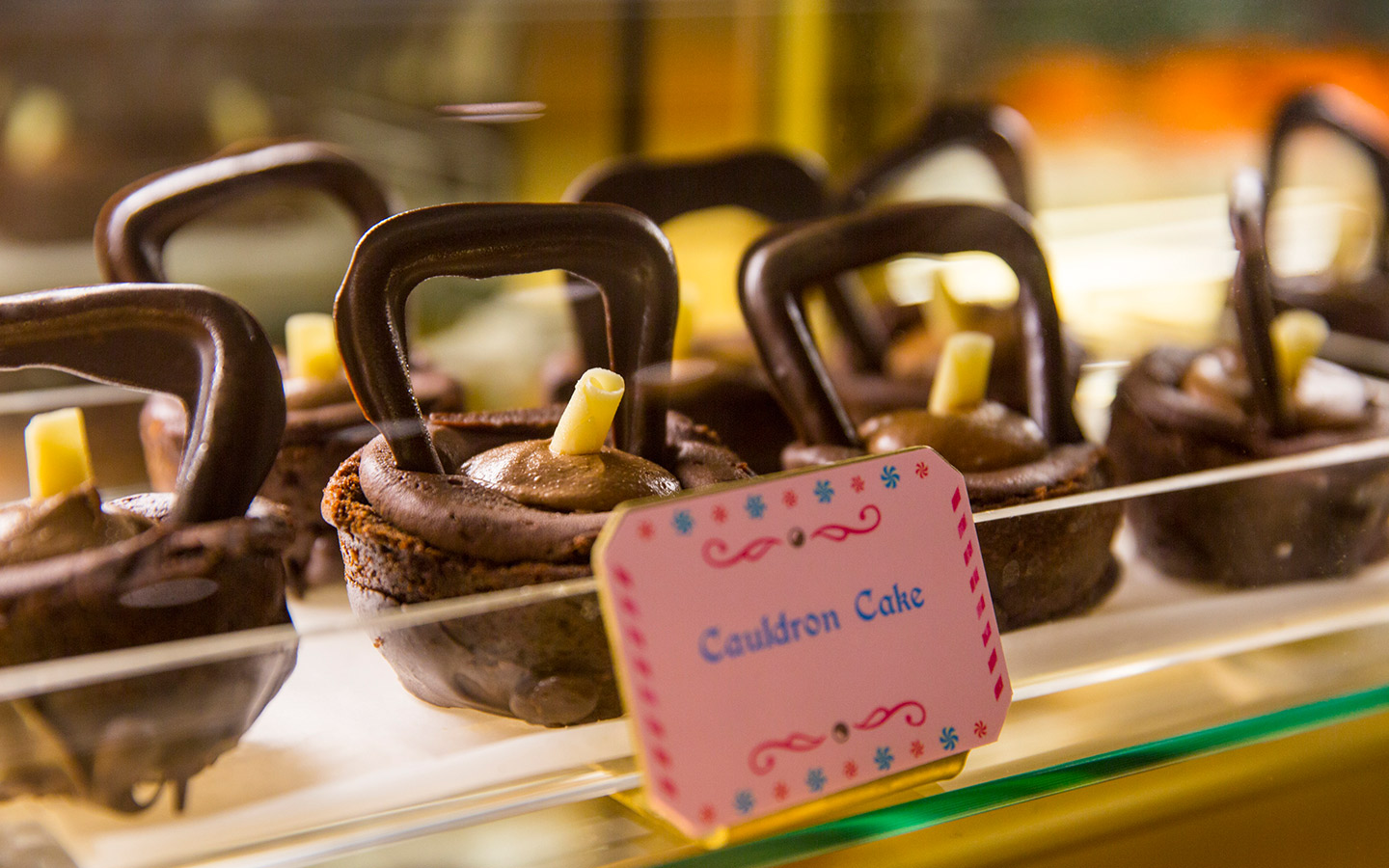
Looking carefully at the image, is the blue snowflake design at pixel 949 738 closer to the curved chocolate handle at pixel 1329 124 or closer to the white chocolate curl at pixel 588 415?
the white chocolate curl at pixel 588 415

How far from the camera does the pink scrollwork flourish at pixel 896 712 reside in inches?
24.8

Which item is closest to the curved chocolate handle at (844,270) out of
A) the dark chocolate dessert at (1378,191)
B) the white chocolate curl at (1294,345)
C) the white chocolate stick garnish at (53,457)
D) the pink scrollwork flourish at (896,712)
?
the white chocolate curl at (1294,345)

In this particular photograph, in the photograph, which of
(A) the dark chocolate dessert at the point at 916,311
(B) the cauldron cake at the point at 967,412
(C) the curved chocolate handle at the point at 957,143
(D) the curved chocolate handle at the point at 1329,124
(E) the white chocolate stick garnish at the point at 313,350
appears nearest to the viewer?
(B) the cauldron cake at the point at 967,412

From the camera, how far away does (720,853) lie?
2.16 feet

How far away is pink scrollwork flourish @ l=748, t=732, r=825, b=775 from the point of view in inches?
23.5

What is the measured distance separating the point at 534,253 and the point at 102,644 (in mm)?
339

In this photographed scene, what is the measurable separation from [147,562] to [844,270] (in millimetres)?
568

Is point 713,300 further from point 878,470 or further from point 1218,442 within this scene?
point 878,470

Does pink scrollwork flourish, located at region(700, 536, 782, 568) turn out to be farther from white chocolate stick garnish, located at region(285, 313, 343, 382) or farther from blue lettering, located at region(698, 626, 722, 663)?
white chocolate stick garnish, located at region(285, 313, 343, 382)

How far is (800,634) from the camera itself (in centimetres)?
61

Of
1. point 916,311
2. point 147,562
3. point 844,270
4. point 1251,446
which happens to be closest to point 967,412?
point 844,270

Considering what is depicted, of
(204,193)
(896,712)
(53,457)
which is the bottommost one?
(896,712)

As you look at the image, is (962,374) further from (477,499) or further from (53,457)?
(53,457)

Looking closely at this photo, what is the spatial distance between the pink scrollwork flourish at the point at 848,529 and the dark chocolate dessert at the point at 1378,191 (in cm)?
106
